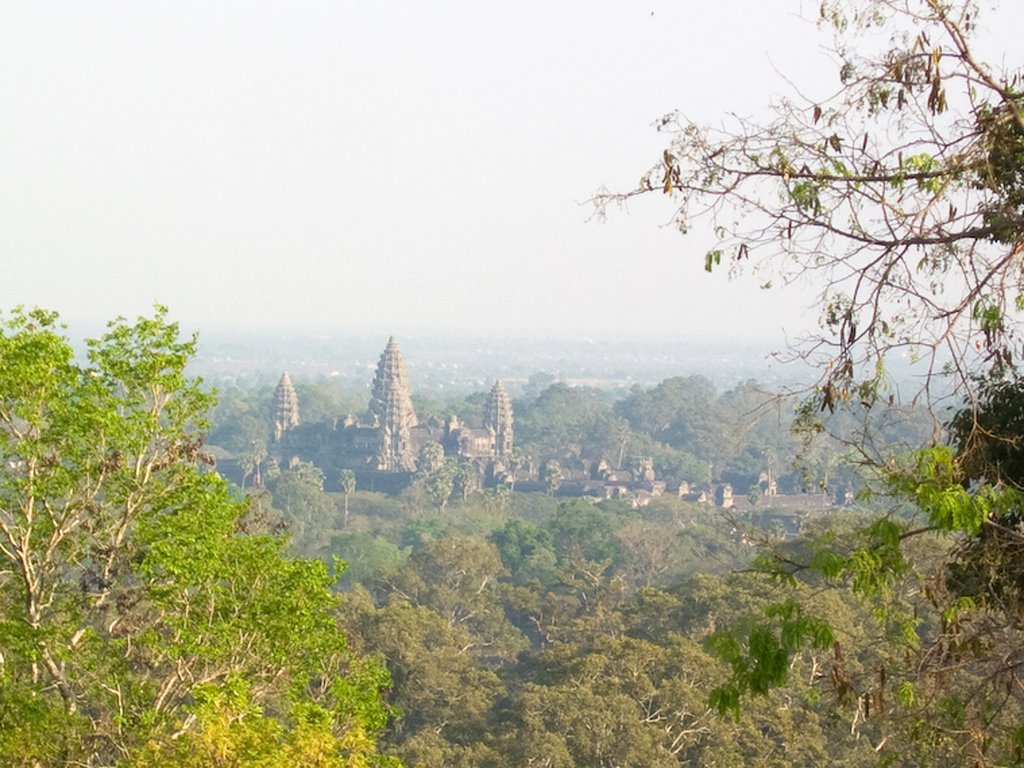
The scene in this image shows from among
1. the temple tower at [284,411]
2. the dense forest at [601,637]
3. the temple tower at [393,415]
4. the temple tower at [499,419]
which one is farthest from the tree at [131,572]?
the temple tower at [284,411]

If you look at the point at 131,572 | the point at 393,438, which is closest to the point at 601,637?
the point at 131,572

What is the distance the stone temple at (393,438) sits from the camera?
77.3m

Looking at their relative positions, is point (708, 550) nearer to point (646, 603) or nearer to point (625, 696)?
point (646, 603)

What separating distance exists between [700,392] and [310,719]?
92510mm

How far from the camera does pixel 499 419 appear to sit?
267 feet

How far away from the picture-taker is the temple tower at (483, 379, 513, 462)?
3174 inches

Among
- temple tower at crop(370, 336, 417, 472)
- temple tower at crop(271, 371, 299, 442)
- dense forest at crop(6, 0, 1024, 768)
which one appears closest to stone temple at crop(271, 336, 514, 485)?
temple tower at crop(370, 336, 417, 472)

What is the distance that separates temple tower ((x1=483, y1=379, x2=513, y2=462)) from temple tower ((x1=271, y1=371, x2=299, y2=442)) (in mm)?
12807

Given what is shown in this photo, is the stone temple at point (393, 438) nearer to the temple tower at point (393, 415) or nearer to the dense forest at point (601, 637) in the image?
the temple tower at point (393, 415)

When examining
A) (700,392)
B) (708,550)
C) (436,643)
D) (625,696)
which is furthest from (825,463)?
(625,696)

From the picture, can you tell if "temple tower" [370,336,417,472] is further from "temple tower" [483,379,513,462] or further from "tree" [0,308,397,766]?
"tree" [0,308,397,766]

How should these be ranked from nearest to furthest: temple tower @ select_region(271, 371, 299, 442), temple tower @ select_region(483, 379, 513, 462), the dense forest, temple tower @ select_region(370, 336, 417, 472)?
the dense forest < temple tower @ select_region(370, 336, 417, 472) < temple tower @ select_region(483, 379, 513, 462) < temple tower @ select_region(271, 371, 299, 442)

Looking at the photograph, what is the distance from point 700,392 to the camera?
10012cm

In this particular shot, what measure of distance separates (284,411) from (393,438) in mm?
10841
